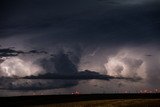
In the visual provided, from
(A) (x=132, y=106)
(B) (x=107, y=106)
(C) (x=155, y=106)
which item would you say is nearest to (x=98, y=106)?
(B) (x=107, y=106)

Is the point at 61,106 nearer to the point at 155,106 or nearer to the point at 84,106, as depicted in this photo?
the point at 84,106

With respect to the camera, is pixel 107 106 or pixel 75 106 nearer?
pixel 107 106

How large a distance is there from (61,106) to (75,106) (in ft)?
30.2

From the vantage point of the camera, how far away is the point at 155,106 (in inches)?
4975

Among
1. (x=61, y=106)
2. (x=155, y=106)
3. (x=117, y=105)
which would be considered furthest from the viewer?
(x=61, y=106)

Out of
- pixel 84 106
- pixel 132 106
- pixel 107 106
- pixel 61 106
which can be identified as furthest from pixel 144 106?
pixel 61 106

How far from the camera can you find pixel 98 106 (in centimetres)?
13262

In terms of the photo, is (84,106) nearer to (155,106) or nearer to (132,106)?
(132,106)

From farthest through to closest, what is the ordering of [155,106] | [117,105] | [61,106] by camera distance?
[61,106], [117,105], [155,106]

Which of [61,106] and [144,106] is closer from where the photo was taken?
[144,106]

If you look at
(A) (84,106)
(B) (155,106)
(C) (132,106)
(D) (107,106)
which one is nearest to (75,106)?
(A) (84,106)

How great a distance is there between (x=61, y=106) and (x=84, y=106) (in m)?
14.0

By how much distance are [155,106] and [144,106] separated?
219 inches

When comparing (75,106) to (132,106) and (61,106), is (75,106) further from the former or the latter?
(132,106)
